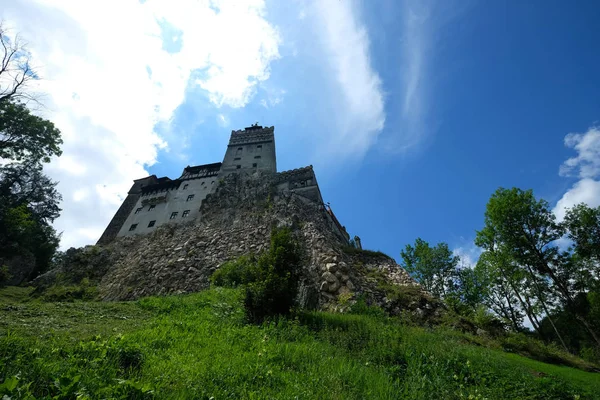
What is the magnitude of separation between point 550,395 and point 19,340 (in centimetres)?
1112

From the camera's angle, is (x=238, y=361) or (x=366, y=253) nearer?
(x=238, y=361)

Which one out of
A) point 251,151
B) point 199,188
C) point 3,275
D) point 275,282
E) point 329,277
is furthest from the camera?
point 251,151

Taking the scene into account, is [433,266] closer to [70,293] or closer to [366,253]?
[366,253]

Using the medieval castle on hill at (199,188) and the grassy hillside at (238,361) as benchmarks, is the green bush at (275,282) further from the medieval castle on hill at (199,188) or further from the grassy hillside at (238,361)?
the medieval castle on hill at (199,188)

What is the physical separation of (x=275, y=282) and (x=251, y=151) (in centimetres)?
3535

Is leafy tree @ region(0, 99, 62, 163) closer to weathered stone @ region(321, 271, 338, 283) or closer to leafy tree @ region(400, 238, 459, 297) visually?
weathered stone @ region(321, 271, 338, 283)

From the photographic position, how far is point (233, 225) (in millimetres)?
26031

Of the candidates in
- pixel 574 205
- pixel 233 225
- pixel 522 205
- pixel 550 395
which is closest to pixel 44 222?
pixel 233 225

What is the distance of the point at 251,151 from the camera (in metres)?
43.1

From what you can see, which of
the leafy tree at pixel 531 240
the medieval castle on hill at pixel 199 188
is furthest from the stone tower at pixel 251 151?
the leafy tree at pixel 531 240

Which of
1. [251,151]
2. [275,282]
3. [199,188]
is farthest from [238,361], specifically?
[251,151]

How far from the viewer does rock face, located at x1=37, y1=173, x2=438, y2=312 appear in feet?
50.2

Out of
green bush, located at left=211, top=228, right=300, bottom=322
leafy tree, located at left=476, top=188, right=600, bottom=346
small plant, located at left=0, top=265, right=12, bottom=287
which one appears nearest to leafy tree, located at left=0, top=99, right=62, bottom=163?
small plant, located at left=0, top=265, right=12, bottom=287

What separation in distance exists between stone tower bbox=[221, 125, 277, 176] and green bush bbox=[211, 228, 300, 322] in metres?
28.5
